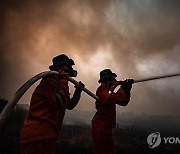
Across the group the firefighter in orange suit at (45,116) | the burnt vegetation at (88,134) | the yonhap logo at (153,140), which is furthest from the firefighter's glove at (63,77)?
the yonhap logo at (153,140)

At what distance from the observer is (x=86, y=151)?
Answer: 11648mm

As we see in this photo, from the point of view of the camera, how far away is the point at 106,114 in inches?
261

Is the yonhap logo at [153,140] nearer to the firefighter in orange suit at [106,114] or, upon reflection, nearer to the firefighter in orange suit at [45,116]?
the firefighter in orange suit at [106,114]

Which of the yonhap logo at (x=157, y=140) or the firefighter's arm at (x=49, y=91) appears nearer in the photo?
the firefighter's arm at (x=49, y=91)

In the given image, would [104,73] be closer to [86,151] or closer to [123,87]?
[123,87]

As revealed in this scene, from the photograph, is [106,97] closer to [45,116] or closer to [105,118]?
[105,118]

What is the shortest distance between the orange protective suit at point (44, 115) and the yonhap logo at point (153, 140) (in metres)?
7.91

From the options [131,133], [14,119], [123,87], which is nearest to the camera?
[123,87]

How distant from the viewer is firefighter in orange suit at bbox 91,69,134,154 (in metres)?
6.32

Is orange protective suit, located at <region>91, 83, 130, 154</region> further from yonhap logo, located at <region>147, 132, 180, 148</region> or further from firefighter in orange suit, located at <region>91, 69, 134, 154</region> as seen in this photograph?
yonhap logo, located at <region>147, 132, 180, 148</region>

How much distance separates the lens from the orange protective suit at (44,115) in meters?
4.35

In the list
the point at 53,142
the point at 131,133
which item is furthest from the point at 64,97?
the point at 131,133

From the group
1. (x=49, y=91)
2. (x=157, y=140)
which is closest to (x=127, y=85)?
(x=49, y=91)

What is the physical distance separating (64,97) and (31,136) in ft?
2.05
